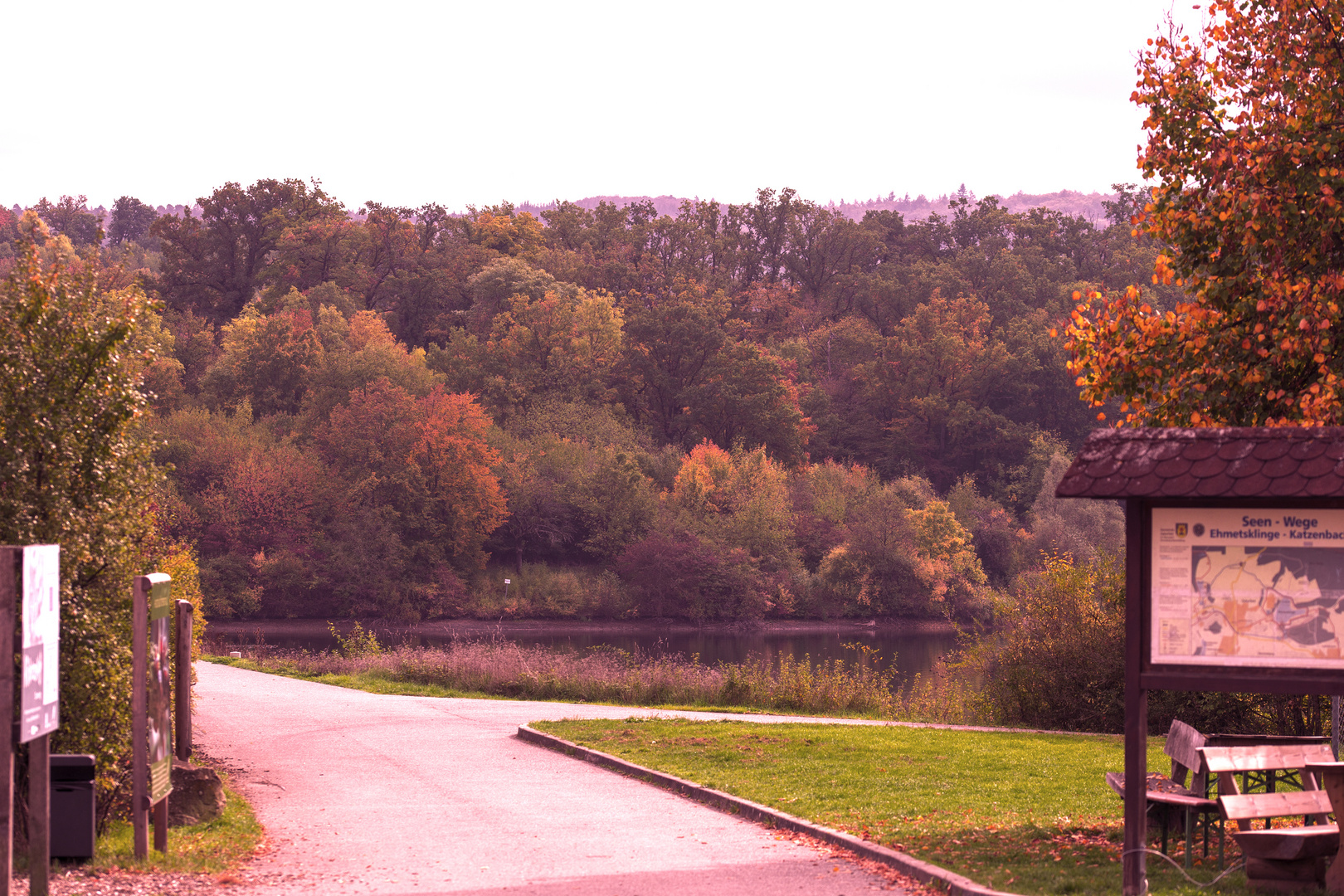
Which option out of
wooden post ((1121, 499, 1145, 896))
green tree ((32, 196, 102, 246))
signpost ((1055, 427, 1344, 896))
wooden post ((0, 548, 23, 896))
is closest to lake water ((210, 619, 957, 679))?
wooden post ((1121, 499, 1145, 896))

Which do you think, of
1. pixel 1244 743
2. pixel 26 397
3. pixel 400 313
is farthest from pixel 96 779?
pixel 400 313

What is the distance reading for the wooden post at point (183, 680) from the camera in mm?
12523

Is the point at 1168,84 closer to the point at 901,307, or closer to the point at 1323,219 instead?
the point at 1323,219

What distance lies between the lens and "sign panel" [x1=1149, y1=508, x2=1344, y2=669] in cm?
783

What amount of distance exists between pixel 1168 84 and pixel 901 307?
102 meters

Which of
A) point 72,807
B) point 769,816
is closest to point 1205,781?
point 769,816

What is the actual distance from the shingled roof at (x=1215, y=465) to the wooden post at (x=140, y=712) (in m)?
6.19

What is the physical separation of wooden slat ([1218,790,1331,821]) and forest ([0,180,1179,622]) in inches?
1944

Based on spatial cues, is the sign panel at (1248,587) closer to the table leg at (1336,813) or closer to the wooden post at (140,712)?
the table leg at (1336,813)

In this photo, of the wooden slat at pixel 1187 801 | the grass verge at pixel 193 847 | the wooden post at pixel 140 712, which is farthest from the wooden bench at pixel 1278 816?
the wooden post at pixel 140 712

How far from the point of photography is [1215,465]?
789cm

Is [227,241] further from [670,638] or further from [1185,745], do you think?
[1185,745]

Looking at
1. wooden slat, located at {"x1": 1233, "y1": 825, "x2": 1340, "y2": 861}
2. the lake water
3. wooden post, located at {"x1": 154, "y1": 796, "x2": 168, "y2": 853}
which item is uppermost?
wooden slat, located at {"x1": 1233, "y1": 825, "x2": 1340, "y2": 861}

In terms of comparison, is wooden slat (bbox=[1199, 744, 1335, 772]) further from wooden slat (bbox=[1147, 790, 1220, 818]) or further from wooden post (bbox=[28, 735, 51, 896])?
wooden post (bbox=[28, 735, 51, 896])
